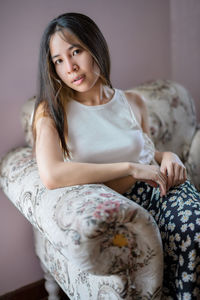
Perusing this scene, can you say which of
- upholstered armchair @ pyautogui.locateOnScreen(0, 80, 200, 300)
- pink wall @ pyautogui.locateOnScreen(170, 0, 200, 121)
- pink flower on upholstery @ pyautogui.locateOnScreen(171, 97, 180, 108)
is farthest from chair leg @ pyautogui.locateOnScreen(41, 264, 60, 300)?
pink wall @ pyautogui.locateOnScreen(170, 0, 200, 121)

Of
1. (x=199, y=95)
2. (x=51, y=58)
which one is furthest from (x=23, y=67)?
(x=199, y=95)

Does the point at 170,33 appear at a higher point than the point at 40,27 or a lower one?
lower

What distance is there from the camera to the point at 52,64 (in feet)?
3.63

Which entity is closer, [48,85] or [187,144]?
[48,85]

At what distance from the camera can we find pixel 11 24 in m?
1.38

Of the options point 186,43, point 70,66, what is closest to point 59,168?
point 70,66

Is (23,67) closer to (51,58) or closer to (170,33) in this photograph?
(51,58)

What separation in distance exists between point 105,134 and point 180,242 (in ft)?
1.44

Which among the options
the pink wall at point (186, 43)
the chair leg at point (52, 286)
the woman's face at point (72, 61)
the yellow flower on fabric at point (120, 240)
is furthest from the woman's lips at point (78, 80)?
the pink wall at point (186, 43)

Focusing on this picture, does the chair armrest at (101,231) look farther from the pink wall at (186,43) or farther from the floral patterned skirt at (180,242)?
the pink wall at (186,43)

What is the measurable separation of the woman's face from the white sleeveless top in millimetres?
95

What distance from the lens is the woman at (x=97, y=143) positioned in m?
0.94

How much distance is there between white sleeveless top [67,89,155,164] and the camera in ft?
3.71

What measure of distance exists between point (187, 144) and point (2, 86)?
877 millimetres
